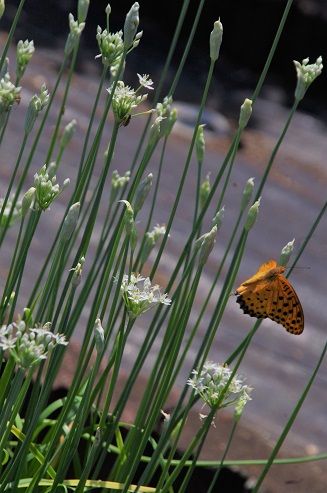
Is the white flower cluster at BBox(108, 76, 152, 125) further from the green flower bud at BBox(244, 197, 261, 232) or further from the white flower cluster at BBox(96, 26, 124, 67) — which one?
the green flower bud at BBox(244, 197, 261, 232)

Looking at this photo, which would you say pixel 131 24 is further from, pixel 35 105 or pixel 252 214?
pixel 252 214

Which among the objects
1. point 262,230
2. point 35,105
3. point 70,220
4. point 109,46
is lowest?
point 262,230

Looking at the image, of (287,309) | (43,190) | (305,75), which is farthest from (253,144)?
(43,190)

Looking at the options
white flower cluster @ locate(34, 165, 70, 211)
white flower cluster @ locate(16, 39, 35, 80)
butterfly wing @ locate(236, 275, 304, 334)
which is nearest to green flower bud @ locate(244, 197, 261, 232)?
butterfly wing @ locate(236, 275, 304, 334)

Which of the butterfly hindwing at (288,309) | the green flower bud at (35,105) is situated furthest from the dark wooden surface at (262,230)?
the green flower bud at (35,105)

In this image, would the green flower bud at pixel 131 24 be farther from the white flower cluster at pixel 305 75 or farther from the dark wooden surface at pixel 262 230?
the dark wooden surface at pixel 262 230
